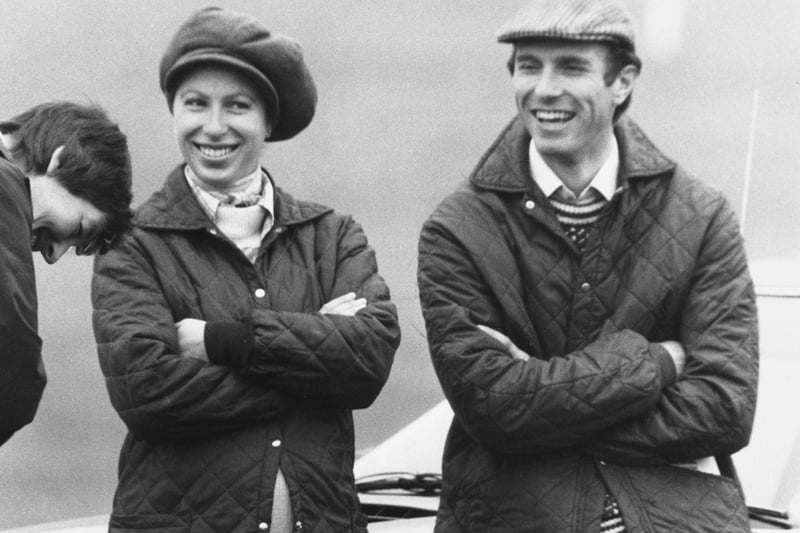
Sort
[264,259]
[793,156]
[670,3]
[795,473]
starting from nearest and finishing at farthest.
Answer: [264,259]
[795,473]
[793,156]
[670,3]

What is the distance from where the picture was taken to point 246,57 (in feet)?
13.6

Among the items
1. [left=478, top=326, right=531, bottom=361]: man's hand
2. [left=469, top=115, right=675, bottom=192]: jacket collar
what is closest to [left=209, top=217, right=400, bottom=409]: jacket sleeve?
[left=478, top=326, right=531, bottom=361]: man's hand

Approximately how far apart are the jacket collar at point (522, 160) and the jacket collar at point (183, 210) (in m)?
0.49

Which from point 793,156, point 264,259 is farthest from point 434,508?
point 793,156

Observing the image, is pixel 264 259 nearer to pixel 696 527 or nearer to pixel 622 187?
pixel 622 187

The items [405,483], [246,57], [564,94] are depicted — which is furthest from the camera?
[405,483]

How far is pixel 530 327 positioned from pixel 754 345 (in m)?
0.48

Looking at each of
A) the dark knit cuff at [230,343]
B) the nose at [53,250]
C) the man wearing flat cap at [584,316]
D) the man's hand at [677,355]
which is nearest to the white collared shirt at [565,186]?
the man wearing flat cap at [584,316]

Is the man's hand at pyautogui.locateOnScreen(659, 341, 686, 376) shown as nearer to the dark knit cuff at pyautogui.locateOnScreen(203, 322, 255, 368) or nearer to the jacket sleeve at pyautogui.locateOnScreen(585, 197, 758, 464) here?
the jacket sleeve at pyautogui.locateOnScreen(585, 197, 758, 464)

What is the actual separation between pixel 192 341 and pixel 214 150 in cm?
51

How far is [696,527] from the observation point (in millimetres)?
3639

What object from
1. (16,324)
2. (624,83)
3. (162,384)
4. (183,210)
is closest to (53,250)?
(16,324)

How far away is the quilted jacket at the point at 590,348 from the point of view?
366cm

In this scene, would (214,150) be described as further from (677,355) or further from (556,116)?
(677,355)
